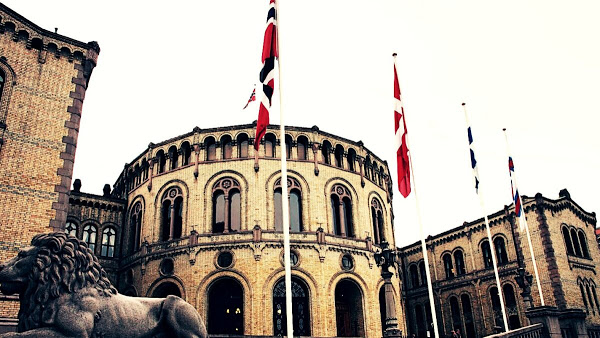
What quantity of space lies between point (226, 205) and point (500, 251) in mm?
24794

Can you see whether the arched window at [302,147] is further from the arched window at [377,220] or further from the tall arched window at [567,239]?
the tall arched window at [567,239]

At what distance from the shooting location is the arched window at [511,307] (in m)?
37.0

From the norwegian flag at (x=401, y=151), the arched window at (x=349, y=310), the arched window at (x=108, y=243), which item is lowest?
the arched window at (x=349, y=310)

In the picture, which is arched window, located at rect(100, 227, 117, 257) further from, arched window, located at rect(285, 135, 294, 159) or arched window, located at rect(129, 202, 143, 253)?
arched window, located at rect(285, 135, 294, 159)

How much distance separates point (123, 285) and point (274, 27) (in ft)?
86.2

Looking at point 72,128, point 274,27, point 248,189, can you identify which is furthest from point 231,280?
point 274,27

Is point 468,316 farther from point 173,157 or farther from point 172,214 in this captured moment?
point 173,157

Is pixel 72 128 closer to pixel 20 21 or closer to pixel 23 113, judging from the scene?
pixel 23 113

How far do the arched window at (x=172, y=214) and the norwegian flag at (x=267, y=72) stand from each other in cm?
2032

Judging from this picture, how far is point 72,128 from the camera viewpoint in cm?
1802

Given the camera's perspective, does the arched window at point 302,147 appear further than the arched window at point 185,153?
Yes

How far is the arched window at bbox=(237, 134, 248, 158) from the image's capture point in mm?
31955

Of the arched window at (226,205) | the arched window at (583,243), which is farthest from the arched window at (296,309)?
the arched window at (583,243)

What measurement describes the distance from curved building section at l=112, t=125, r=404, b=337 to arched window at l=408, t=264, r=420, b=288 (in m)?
13.3
